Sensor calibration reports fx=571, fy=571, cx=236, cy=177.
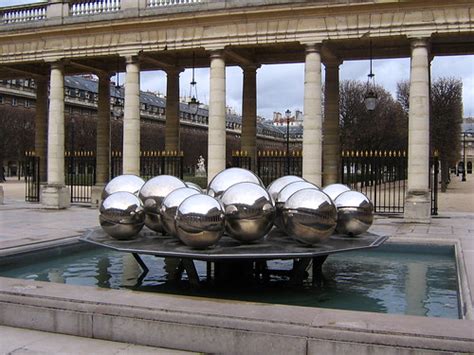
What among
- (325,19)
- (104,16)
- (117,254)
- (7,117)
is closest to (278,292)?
A: (117,254)

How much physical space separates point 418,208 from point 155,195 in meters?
15.3

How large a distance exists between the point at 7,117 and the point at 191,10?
185 ft

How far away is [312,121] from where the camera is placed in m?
25.6

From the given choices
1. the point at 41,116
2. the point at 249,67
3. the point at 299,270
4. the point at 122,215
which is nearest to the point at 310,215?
→ the point at 299,270

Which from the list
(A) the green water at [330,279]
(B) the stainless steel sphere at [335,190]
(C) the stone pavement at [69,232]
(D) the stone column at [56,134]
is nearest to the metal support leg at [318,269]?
(A) the green water at [330,279]

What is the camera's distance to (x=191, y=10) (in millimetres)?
27062

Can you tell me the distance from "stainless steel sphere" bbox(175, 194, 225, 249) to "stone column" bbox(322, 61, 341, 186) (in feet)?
68.8

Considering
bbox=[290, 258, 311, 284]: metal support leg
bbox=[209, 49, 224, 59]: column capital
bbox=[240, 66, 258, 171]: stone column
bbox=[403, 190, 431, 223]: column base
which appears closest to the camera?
bbox=[290, 258, 311, 284]: metal support leg

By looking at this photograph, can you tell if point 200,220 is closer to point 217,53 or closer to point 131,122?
point 217,53

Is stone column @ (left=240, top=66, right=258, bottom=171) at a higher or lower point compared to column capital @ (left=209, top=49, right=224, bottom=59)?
lower

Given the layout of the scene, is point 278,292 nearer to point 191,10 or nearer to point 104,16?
point 191,10

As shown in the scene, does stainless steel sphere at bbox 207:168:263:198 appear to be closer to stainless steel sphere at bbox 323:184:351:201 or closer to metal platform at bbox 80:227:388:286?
metal platform at bbox 80:227:388:286

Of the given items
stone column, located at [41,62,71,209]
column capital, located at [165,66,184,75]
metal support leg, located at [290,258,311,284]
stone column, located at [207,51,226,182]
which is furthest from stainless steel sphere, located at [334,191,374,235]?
column capital, located at [165,66,184,75]

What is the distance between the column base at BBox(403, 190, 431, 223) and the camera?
23562 mm
